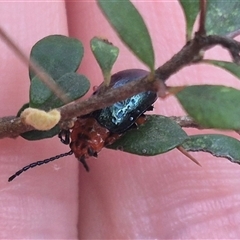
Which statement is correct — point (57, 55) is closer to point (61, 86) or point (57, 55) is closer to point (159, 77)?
point (61, 86)

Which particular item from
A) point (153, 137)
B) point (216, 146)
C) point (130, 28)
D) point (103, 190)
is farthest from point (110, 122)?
point (103, 190)

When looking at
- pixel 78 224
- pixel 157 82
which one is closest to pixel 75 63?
pixel 157 82

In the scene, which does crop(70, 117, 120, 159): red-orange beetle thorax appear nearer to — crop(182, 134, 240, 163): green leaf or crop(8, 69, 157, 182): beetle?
crop(8, 69, 157, 182): beetle

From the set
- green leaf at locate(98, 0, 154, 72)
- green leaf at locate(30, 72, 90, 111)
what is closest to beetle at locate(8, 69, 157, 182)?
green leaf at locate(30, 72, 90, 111)

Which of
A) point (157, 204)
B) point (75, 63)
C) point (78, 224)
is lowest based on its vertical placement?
point (78, 224)

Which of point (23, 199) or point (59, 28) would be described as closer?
point (23, 199)

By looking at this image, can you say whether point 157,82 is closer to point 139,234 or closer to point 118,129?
point 118,129

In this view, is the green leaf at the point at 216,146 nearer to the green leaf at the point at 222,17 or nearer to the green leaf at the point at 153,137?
the green leaf at the point at 153,137
